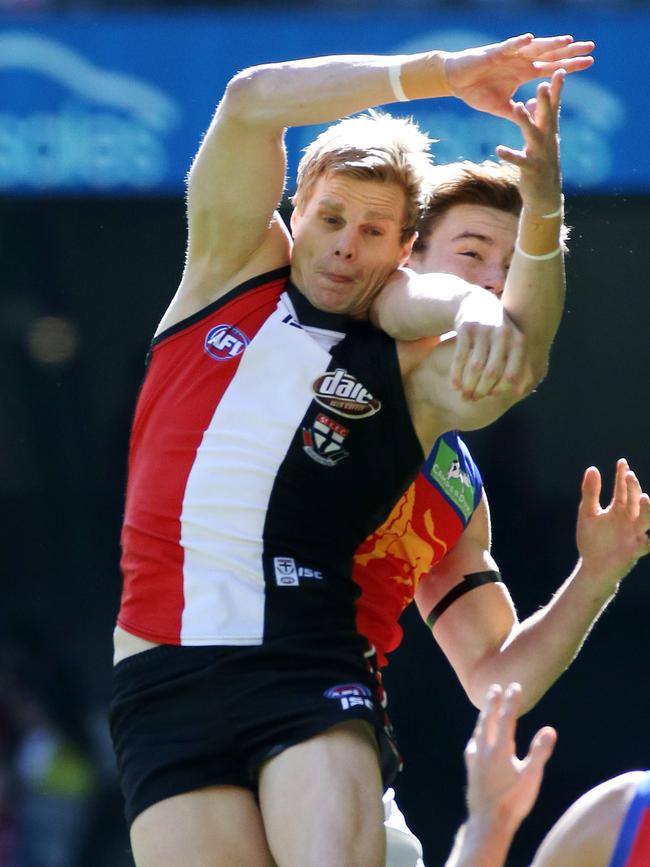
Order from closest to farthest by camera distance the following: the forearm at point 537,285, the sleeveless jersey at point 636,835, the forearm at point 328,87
A: the sleeveless jersey at point 636,835
the forearm at point 537,285
the forearm at point 328,87

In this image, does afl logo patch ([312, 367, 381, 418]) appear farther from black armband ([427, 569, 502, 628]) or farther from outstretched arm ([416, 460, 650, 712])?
black armband ([427, 569, 502, 628])

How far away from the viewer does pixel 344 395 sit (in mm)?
3059

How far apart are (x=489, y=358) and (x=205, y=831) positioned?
0.97m

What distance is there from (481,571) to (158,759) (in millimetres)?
1074

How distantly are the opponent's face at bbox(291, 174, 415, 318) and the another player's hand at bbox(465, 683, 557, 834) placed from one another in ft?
3.92

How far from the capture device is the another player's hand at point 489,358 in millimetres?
2762

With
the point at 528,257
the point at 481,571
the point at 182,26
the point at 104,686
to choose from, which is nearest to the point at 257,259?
the point at 528,257

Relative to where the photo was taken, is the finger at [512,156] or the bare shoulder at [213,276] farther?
the bare shoulder at [213,276]

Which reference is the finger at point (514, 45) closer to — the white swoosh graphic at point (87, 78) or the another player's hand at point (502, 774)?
the another player's hand at point (502, 774)

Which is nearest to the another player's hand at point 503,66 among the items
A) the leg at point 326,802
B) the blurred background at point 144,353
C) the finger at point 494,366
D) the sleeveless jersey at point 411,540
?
the finger at point 494,366

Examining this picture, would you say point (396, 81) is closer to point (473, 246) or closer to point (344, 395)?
point (344, 395)

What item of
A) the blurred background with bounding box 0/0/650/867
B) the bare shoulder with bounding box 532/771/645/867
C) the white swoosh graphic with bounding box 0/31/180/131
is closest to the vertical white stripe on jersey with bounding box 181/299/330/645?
the bare shoulder with bounding box 532/771/645/867

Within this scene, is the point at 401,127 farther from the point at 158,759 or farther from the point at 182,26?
the point at 182,26

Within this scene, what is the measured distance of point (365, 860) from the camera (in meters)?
2.75
